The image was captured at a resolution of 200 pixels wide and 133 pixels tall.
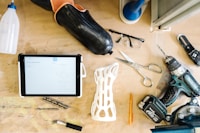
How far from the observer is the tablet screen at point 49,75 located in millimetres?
1109

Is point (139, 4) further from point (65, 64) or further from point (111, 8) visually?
point (65, 64)

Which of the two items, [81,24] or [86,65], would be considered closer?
[81,24]

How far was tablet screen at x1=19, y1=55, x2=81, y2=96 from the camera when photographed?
3.64 feet

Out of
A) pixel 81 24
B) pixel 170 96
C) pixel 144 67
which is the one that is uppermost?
pixel 81 24

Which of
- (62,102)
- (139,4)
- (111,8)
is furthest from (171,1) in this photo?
(62,102)

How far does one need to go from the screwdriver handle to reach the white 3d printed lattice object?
281 mm

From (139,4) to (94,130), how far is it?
1.65 feet

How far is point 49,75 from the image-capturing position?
3.67ft

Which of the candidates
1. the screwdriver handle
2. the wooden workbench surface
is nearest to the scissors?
the wooden workbench surface

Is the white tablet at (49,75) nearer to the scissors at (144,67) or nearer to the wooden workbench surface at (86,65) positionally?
the wooden workbench surface at (86,65)

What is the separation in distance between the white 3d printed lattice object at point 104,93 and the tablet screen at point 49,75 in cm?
8

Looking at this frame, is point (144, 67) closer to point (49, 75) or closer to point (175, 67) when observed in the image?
point (175, 67)

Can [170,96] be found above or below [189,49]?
below

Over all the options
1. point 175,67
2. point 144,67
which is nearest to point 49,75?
point 144,67
